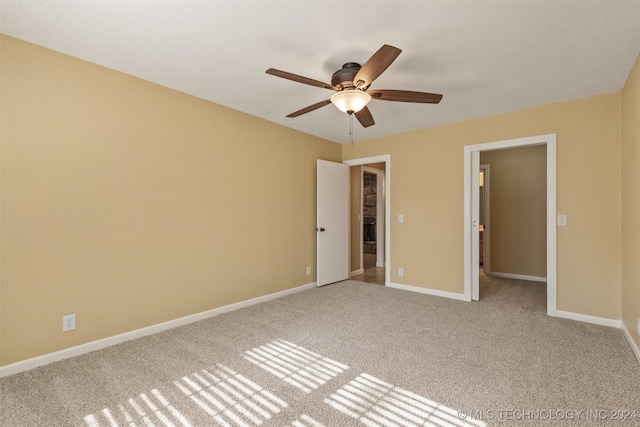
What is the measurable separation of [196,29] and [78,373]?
2487mm

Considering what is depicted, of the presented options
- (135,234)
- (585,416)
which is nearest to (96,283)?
(135,234)

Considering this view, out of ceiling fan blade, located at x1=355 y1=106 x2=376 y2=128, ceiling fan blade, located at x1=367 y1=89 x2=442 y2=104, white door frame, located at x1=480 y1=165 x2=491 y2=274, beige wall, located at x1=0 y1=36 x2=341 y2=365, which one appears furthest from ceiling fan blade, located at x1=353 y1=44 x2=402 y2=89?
white door frame, located at x1=480 y1=165 x2=491 y2=274

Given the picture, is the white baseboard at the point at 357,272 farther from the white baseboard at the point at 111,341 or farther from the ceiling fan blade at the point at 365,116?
the ceiling fan blade at the point at 365,116

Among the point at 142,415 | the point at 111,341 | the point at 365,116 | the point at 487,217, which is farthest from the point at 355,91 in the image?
the point at 487,217

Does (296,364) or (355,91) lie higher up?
(355,91)

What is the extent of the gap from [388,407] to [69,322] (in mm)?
2424

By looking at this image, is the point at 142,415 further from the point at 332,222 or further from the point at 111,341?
the point at 332,222

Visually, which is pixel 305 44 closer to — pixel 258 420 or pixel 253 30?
pixel 253 30

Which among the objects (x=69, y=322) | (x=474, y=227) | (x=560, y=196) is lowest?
(x=69, y=322)

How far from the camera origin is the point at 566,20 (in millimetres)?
1881

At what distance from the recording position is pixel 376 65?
6.31 feet

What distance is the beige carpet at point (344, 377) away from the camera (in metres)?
1.69

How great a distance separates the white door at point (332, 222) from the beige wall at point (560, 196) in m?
0.95

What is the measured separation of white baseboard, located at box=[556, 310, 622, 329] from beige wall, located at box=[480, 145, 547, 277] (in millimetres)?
1997
